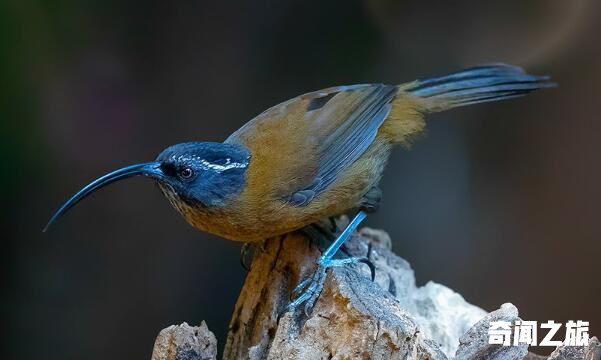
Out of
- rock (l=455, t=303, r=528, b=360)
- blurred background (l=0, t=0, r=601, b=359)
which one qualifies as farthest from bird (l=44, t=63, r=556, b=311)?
blurred background (l=0, t=0, r=601, b=359)

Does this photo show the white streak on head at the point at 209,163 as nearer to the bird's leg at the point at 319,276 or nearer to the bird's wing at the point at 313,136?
the bird's wing at the point at 313,136

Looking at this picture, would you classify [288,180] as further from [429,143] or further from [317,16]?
[429,143]

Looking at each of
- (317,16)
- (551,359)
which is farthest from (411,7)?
(551,359)

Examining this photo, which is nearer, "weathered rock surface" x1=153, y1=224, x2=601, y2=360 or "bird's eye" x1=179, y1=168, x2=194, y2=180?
"weathered rock surface" x1=153, y1=224, x2=601, y2=360

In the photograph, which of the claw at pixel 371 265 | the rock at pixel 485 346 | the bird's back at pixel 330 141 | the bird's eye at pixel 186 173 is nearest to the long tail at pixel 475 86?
the bird's back at pixel 330 141

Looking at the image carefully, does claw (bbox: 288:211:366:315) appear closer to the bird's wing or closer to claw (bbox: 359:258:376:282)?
claw (bbox: 359:258:376:282)
